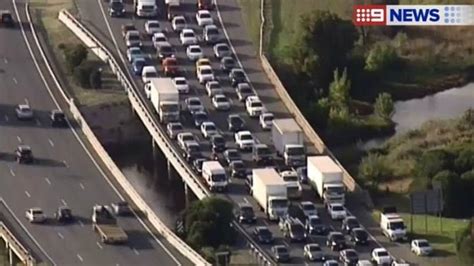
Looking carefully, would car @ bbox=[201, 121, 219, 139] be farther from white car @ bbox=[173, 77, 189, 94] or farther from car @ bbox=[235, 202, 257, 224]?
car @ bbox=[235, 202, 257, 224]

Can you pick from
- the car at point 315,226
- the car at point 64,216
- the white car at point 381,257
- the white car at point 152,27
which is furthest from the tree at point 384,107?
the white car at point 381,257

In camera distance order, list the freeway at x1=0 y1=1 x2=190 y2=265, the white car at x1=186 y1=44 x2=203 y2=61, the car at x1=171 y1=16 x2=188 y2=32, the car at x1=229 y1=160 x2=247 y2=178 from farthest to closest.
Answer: the car at x1=171 y1=16 x2=188 y2=32 → the white car at x1=186 y1=44 x2=203 y2=61 → the car at x1=229 y1=160 x2=247 y2=178 → the freeway at x1=0 y1=1 x2=190 y2=265

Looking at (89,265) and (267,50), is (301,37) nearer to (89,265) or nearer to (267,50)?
(267,50)

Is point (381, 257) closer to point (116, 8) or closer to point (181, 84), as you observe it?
point (181, 84)

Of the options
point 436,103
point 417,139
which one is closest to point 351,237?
point 417,139

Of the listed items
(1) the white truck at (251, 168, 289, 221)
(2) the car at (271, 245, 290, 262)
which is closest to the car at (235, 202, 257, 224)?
(1) the white truck at (251, 168, 289, 221)

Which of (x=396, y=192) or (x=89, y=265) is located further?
(x=396, y=192)

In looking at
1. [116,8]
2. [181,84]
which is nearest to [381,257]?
[181,84]
